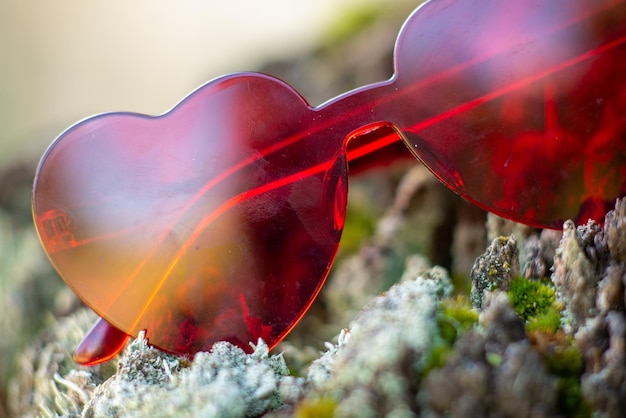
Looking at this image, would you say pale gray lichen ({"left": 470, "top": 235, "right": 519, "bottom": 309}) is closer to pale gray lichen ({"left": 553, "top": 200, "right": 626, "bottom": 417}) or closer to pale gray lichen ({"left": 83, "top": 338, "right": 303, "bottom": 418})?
pale gray lichen ({"left": 553, "top": 200, "right": 626, "bottom": 417})

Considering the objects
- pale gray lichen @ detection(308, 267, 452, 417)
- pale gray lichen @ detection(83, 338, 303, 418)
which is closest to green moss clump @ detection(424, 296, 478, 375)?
pale gray lichen @ detection(308, 267, 452, 417)

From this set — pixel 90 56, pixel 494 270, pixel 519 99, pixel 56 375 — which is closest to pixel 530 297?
pixel 494 270

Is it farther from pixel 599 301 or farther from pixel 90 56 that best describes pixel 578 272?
pixel 90 56

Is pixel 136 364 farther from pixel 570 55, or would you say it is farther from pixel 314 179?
pixel 570 55

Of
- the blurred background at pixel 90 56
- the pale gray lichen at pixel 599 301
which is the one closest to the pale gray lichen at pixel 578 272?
the pale gray lichen at pixel 599 301

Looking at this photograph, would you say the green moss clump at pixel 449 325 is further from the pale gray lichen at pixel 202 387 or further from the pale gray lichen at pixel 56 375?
the pale gray lichen at pixel 56 375

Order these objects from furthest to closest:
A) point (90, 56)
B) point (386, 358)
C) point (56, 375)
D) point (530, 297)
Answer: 1. point (90, 56)
2. point (56, 375)
3. point (530, 297)
4. point (386, 358)
